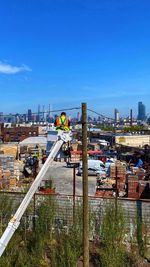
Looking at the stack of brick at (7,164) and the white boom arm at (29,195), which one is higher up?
the white boom arm at (29,195)

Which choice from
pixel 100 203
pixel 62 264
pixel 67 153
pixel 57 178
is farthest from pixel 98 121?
pixel 57 178

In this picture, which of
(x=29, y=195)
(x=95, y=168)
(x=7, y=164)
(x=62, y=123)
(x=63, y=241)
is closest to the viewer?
(x=29, y=195)

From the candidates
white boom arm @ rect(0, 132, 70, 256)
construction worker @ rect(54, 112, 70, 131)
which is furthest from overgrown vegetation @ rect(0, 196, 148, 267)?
construction worker @ rect(54, 112, 70, 131)

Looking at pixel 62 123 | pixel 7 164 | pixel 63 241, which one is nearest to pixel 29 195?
pixel 62 123

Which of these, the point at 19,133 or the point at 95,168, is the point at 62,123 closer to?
the point at 95,168

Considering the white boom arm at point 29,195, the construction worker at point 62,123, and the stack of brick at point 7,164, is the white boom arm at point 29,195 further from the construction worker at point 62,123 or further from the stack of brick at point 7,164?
the stack of brick at point 7,164

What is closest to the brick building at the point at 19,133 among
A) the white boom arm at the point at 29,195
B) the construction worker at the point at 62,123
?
the construction worker at the point at 62,123

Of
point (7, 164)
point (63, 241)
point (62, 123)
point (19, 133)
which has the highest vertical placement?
point (62, 123)

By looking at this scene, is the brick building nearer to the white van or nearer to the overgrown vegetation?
the white van

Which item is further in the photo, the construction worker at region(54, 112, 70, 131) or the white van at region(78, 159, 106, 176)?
the white van at region(78, 159, 106, 176)

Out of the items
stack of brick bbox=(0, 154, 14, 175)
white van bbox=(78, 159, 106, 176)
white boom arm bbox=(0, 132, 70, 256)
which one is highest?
white boom arm bbox=(0, 132, 70, 256)

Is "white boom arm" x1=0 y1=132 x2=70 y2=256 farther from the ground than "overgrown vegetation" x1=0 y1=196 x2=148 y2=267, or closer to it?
farther from the ground

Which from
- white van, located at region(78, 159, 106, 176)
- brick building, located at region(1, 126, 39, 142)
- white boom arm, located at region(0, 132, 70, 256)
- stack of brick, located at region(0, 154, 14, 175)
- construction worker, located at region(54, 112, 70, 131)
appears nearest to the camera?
white boom arm, located at region(0, 132, 70, 256)

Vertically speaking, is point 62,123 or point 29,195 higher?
point 62,123
